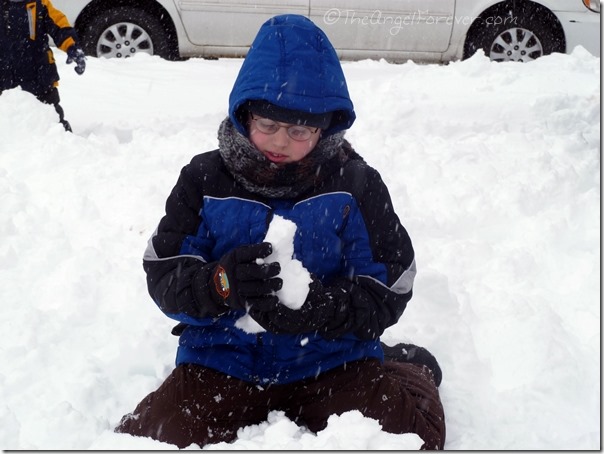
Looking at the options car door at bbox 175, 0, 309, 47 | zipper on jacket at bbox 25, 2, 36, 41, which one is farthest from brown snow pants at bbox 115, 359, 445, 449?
car door at bbox 175, 0, 309, 47

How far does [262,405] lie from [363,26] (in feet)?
20.6

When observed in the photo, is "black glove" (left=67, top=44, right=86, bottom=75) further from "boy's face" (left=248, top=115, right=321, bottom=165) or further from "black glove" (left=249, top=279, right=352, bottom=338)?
"black glove" (left=249, top=279, right=352, bottom=338)

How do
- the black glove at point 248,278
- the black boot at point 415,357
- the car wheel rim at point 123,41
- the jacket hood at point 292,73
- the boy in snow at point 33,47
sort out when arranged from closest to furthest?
1. the black glove at point 248,278
2. the jacket hood at point 292,73
3. the black boot at point 415,357
4. the boy in snow at point 33,47
5. the car wheel rim at point 123,41

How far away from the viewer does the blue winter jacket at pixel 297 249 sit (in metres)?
2.45

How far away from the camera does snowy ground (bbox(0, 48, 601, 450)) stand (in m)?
2.78

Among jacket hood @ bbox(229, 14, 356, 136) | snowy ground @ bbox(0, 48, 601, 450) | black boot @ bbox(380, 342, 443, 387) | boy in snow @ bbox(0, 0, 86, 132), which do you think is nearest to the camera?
jacket hood @ bbox(229, 14, 356, 136)

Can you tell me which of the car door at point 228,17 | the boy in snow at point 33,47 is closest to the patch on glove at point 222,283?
the boy in snow at point 33,47

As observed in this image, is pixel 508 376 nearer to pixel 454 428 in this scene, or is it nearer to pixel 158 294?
pixel 454 428

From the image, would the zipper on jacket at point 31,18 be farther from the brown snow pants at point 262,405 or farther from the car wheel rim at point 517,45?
the car wheel rim at point 517,45

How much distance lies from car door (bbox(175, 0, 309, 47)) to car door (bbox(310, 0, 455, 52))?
0.31 meters

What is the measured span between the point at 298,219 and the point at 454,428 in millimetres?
1006

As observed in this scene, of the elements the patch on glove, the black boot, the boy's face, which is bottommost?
the black boot

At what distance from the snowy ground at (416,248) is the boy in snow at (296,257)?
17cm

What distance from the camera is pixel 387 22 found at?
8000mm
